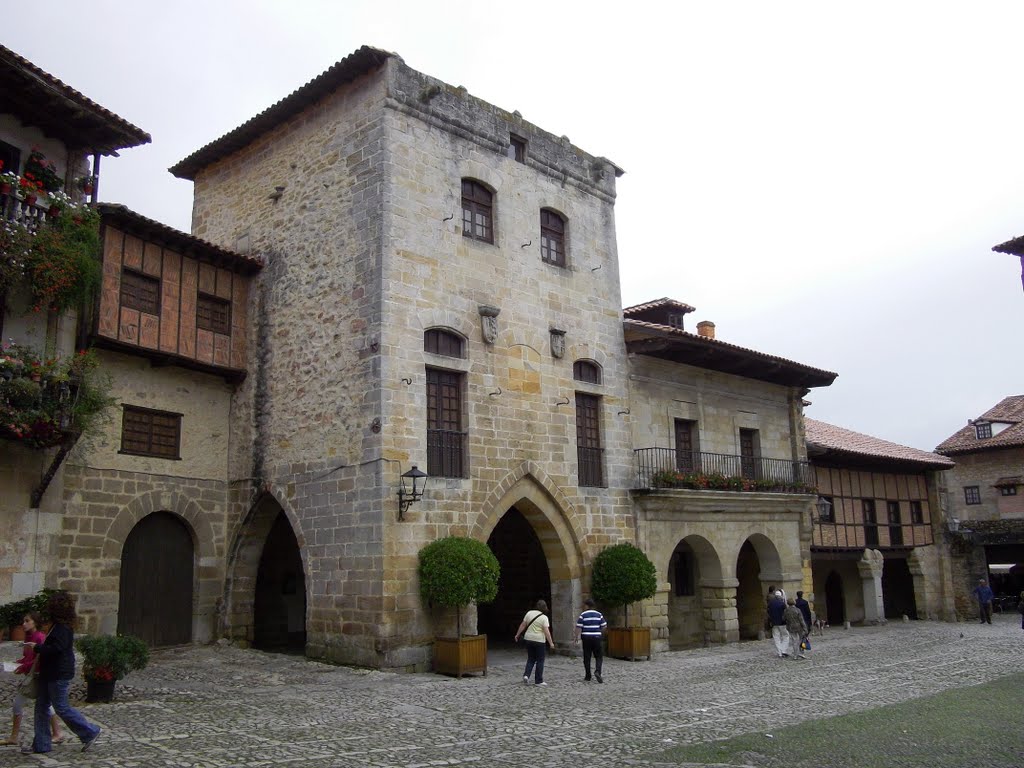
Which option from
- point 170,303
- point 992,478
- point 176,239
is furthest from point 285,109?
point 992,478

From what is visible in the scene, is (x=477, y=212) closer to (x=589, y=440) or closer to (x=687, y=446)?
(x=589, y=440)

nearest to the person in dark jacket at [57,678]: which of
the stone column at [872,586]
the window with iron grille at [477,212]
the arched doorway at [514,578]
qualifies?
the window with iron grille at [477,212]

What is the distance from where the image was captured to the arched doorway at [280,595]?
19.0 metres

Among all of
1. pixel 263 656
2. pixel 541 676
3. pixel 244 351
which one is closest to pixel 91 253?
pixel 244 351

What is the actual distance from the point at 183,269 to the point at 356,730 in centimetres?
1017

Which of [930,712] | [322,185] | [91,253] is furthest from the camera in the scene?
Answer: [322,185]

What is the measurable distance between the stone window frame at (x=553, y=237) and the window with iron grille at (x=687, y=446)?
5.47 metres

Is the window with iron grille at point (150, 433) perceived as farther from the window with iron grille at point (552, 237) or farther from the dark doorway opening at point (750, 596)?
the dark doorway opening at point (750, 596)

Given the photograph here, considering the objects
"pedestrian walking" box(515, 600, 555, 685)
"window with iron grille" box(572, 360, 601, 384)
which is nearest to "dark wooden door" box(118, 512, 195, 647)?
"pedestrian walking" box(515, 600, 555, 685)

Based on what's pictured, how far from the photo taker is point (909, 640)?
23562 millimetres

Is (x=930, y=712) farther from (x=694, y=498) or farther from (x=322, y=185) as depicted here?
(x=322, y=185)

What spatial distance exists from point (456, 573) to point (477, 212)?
745 centimetres

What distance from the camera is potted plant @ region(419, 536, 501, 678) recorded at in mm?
15047

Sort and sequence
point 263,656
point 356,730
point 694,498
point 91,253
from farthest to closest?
1. point 694,498
2. point 263,656
3. point 91,253
4. point 356,730
